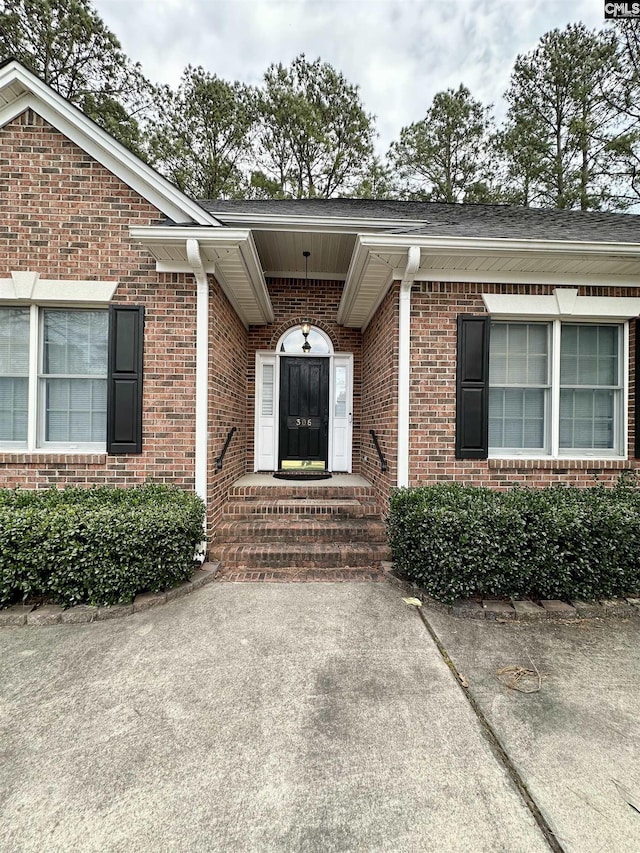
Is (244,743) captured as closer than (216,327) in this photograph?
Yes

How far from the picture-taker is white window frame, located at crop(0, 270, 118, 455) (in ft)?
12.9

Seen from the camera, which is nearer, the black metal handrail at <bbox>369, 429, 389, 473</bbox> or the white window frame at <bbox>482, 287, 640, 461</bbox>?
the white window frame at <bbox>482, 287, 640, 461</bbox>

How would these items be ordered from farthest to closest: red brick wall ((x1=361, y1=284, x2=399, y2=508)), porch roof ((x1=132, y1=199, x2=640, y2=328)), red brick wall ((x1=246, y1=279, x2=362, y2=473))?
red brick wall ((x1=246, y1=279, x2=362, y2=473)) → red brick wall ((x1=361, y1=284, x2=399, y2=508)) → porch roof ((x1=132, y1=199, x2=640, y2=328))

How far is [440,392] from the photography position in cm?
423

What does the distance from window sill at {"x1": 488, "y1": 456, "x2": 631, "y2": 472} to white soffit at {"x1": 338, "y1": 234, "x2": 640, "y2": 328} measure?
1987mm

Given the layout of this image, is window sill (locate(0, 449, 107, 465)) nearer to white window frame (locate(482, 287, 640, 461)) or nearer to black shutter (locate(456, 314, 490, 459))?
black shutter (locate(456, 314, 490, 459))

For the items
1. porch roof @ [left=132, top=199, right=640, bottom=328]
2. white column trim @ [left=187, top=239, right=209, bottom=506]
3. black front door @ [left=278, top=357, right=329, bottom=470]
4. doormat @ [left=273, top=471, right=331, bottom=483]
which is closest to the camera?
porch roof @ [left=132, top=199, right=640, bottom=328]

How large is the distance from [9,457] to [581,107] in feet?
Answer: 58.8

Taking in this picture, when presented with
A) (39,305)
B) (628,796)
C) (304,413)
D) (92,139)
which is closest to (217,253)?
(92,139)

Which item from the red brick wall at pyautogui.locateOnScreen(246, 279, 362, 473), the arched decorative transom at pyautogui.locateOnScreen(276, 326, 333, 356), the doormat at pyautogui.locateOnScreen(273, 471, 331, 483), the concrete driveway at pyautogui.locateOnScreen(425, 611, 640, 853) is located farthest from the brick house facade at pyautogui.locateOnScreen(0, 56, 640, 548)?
the concrete driveway at pyautogui.locateOnScreen(425, 611, 640, 853)

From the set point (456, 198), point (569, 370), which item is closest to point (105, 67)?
point (456, 198)

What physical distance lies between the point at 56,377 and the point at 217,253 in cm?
221

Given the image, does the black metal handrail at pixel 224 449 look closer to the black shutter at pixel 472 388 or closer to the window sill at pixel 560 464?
the black shutter at pixel 472 388

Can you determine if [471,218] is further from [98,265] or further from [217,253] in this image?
[98,265]
